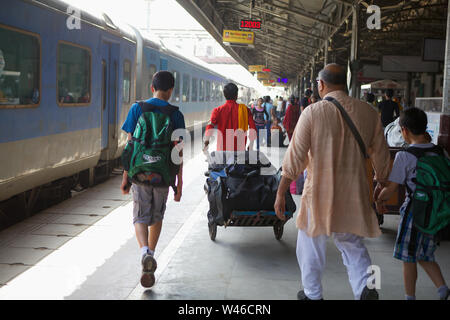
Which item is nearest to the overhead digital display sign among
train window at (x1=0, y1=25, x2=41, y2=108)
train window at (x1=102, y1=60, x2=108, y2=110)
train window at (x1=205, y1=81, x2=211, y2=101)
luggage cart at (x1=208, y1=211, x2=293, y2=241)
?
train window at (x1=102, y1=60, x2=108, y2=110)

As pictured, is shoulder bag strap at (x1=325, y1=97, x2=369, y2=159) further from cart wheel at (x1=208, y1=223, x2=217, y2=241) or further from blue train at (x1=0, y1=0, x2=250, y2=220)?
blue train at (x1=0, y1=0, x2=250, y2=220)

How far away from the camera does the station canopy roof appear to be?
14695 millimetres

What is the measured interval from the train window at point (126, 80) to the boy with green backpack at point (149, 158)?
6719 millimetres

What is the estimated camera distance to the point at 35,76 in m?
6.54

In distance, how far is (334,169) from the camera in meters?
3.58

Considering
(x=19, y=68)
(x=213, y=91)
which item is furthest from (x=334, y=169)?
(x=213, y=91)

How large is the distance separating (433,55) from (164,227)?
9695mm

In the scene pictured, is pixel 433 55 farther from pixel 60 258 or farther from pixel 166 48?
pixel 60 258

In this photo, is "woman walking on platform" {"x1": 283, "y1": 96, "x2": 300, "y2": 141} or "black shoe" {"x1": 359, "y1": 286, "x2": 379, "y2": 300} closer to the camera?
"black shoe" {"x1": 359, "y1": 286, "x2": 379, "y2": 300}

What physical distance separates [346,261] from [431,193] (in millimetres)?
749

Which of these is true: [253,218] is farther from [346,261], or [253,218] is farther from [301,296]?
[346,261]

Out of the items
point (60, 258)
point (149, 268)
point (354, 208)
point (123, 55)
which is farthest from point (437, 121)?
point (123, 55)

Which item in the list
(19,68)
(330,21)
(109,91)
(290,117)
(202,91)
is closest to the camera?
(19,68)

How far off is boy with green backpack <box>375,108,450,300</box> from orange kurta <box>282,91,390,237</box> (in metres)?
0.34
